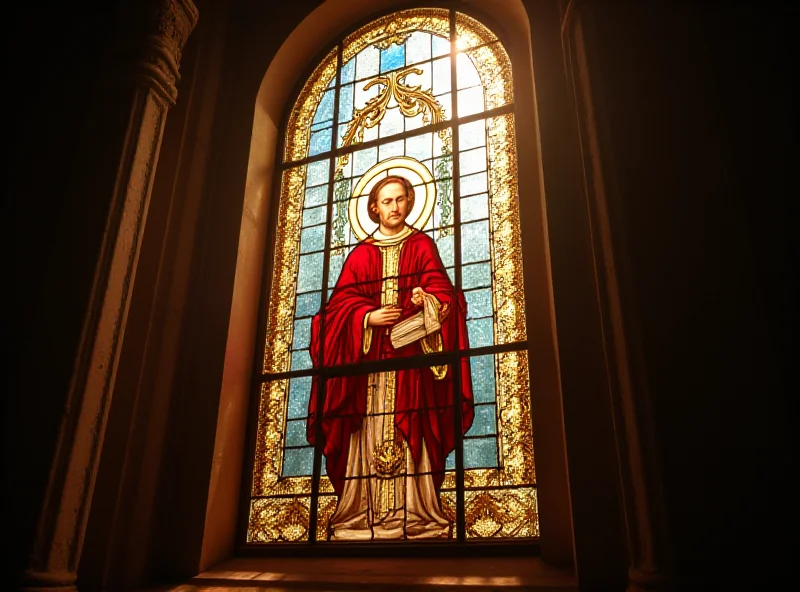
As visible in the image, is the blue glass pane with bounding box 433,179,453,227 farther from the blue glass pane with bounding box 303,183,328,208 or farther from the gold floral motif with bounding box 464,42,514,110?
the blue glass pane with bounding box 303,183,328,208

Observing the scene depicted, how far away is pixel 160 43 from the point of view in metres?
3.73

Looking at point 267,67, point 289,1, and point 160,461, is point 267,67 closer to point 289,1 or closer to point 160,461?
point 289,1

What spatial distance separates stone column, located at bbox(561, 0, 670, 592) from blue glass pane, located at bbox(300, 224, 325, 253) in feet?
6.31

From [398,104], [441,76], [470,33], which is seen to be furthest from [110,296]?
[470,33]

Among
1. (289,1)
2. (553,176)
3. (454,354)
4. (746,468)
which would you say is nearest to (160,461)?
(454,354)

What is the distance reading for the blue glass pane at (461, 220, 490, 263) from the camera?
405cm

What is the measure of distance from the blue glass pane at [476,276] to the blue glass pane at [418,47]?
68.8 inches

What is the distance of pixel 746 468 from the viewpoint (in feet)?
7.18

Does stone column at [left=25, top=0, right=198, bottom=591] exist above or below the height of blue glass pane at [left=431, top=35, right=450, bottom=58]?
below

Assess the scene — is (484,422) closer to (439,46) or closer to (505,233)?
(505,233)

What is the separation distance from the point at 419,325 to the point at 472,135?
1.30 m

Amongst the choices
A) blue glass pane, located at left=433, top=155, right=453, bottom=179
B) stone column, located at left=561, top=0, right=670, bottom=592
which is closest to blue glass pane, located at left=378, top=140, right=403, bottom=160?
blue glass pane, located at left=433, top=155, right=453, bottom=179

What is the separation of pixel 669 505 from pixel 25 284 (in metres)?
2.85

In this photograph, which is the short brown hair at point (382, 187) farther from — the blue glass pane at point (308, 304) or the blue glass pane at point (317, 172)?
the blue glass pane at point (308, 304)
